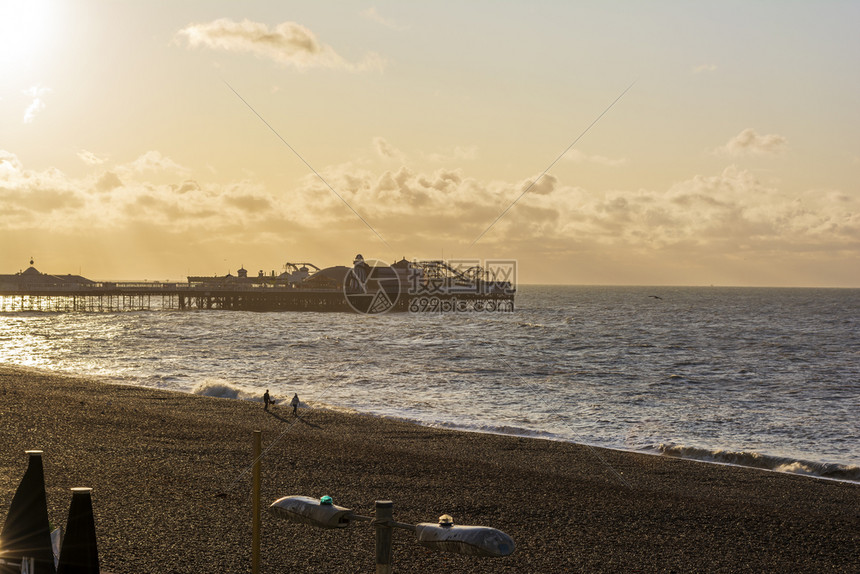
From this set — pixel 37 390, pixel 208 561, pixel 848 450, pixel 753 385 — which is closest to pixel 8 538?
pixel 208 561

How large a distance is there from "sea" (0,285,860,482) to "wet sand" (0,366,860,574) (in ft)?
11.7

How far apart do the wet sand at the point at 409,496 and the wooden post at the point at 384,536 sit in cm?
544

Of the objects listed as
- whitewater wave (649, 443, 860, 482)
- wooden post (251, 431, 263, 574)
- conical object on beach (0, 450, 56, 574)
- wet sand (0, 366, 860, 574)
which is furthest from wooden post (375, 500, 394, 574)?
whitewater wave (649, 443, 860, 482)

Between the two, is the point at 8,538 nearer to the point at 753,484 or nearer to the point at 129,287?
the point at 753,484

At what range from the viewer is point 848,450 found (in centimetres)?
2008

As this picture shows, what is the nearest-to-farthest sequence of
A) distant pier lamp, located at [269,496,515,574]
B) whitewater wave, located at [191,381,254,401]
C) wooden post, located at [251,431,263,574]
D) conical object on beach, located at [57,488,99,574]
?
distant pier lamp, located at [269,496,515,574], conical object on beach, located at [57,488,99,574], wooden post, located at [251,431,263,574], whitewater wave, located at [191,381,254,401]

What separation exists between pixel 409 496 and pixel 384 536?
9150 mm

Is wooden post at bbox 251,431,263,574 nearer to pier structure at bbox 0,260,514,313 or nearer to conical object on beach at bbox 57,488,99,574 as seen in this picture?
conical object on beach at bbox 57,488,99,574

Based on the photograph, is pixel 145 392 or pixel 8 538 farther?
pixel 145 392

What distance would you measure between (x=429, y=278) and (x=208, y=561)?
13404cm

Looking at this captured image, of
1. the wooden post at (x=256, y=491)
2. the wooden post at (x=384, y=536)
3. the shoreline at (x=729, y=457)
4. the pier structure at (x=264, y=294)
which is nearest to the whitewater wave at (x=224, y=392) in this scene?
the shoreline at (x=729, y=457)

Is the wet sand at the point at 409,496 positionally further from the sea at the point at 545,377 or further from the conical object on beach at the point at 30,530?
the conical object on beach at the point at 30,530

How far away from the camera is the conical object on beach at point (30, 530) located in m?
3.67

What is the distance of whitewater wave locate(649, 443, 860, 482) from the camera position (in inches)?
672
